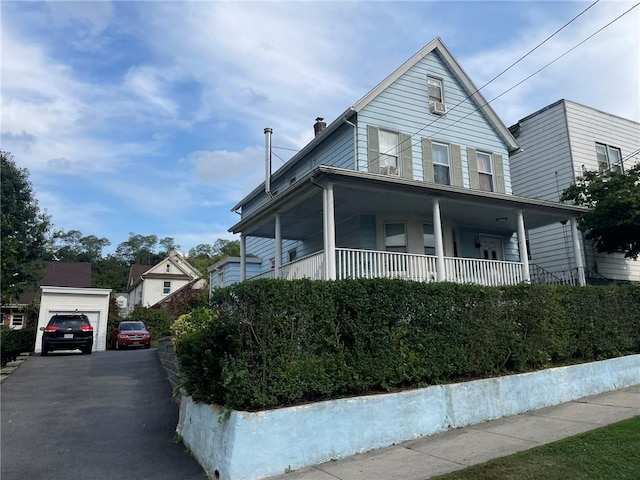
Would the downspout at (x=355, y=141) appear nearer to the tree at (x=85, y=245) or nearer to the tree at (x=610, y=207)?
the tree at (x=610, y=207)

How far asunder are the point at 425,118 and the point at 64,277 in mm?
29456

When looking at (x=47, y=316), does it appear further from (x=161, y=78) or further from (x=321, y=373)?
(x=321, y=373)

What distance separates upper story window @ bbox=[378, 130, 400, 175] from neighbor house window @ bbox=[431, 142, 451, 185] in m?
1.50

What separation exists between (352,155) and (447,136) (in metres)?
4.00

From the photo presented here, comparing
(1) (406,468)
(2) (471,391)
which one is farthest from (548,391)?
(1) (406,468)

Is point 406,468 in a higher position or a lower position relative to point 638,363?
lower

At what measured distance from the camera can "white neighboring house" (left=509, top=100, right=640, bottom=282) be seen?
56.1 ft

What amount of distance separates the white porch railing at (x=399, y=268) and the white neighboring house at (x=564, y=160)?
202 inches

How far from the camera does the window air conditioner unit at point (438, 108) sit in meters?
15.5

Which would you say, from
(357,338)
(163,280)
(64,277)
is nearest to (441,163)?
(357,338)

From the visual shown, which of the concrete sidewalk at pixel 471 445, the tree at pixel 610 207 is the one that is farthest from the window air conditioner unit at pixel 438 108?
the concrete sidewalk at pixel 471 445

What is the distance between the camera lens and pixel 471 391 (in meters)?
7.34

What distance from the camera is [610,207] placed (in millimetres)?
14820

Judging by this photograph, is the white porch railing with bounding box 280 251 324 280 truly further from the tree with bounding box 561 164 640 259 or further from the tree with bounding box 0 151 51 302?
the tree with bounding box 0 151 51 302
